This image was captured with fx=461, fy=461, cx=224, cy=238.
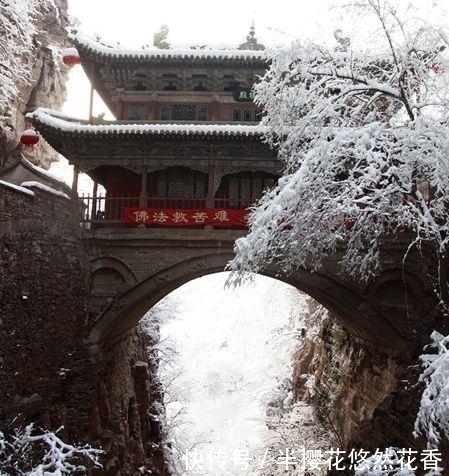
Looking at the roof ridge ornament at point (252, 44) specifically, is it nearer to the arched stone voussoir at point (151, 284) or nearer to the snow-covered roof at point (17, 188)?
the arched stone voussoir at point (151, 284)

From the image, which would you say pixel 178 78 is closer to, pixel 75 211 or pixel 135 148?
pixel 135 148

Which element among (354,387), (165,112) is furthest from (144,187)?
(354,387)

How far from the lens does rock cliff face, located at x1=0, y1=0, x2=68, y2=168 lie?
65.4 ft

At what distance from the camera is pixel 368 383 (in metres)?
14.5

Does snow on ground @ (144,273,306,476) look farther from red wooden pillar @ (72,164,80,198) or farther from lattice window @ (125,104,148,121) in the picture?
red wooden pillar @ (72,164,80,198)

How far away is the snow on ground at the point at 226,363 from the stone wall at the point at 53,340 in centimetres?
842

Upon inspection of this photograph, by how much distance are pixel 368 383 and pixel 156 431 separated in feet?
28.4

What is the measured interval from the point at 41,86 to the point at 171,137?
44.3ft

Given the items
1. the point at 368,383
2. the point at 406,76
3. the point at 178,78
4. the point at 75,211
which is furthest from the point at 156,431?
the point at 406,76

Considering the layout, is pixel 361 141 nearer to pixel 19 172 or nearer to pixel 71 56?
pixel 19 172

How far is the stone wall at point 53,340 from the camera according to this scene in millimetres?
8914

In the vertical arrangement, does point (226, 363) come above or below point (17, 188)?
below

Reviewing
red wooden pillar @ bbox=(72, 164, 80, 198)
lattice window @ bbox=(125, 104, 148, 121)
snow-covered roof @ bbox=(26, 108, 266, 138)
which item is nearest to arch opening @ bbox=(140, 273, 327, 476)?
lattice window @ bbox=(125, 104, 148, 121)

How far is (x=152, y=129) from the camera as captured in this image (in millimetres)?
11984
